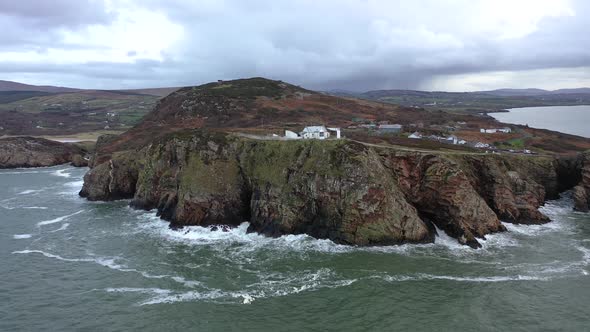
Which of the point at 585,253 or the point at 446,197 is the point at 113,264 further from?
the point at 585,253

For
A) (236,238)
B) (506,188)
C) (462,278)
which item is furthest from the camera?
(506,188)

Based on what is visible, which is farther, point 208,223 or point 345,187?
point 208,223

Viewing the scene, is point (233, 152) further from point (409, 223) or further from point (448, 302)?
point (448, 302)

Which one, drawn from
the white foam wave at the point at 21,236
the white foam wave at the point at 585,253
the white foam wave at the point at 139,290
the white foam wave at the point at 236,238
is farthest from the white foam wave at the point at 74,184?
the white foam wave at the point at 585,253

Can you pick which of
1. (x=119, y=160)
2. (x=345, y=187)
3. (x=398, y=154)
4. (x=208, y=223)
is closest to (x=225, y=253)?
(x=208, y=223)

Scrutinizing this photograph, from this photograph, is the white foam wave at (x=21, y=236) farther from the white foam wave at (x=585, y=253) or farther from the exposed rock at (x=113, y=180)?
the white foam wave at (x=585, y=253)

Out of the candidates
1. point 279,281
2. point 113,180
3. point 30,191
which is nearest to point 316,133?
point 113,180
